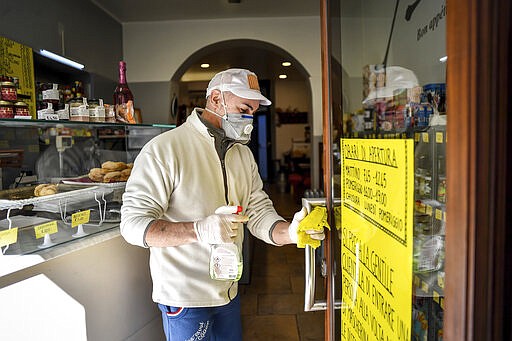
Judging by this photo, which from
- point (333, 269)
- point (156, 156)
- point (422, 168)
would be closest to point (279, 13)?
→ point (156, 156)

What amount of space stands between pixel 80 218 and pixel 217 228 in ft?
2.76

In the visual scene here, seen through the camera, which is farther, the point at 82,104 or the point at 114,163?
the point at 114,163

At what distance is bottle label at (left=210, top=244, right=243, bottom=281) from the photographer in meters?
1.59

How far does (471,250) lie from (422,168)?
9.3 inches

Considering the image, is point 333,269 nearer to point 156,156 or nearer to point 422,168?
point 422,168

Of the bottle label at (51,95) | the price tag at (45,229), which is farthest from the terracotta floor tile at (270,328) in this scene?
the bottle label at (51,95)

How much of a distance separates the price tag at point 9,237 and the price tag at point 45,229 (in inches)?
4.2

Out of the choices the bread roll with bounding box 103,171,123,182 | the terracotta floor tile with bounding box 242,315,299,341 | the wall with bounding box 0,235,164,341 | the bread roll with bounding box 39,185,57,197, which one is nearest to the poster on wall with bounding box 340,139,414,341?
the wall with bounding box 0,235,164,341

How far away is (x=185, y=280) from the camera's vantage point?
62.8 inches

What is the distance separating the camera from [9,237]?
156 cm

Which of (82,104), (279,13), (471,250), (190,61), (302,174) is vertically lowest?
(302,174)

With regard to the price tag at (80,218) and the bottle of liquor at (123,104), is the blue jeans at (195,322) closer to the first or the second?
the price tag at (80,218)

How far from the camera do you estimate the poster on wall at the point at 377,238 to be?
812mm

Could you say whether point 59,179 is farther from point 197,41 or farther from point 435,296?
point 197,41
